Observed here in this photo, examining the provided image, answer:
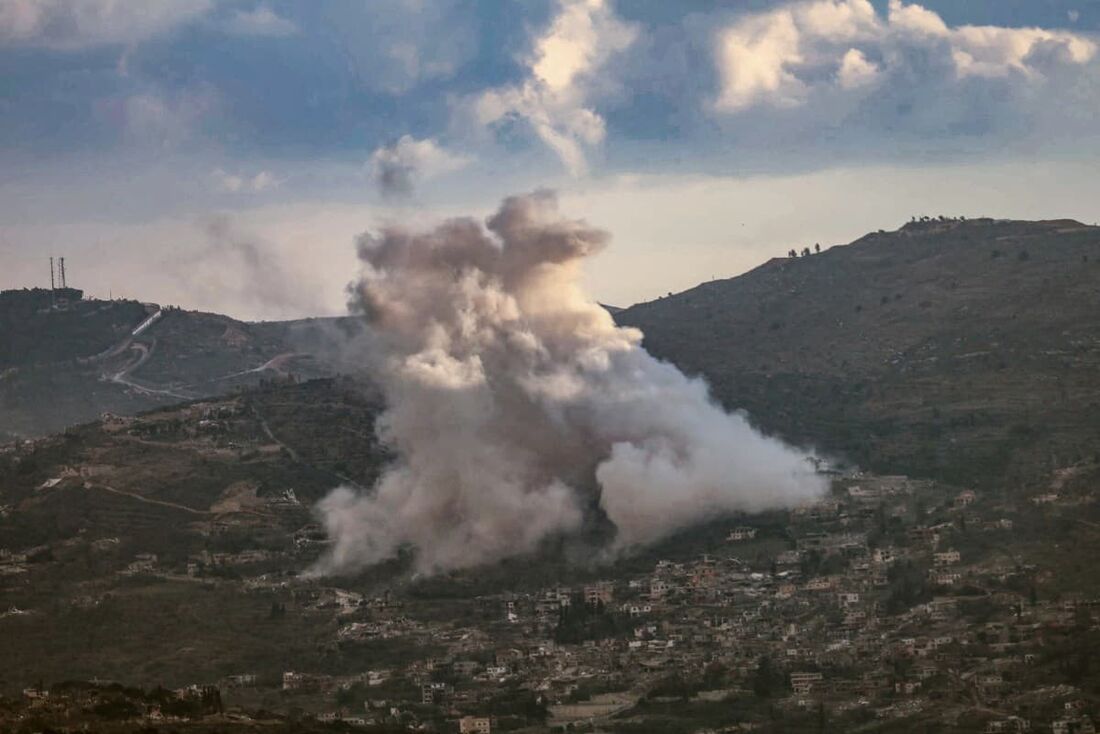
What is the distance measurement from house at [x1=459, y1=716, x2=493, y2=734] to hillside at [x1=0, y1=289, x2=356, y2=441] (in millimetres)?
97077

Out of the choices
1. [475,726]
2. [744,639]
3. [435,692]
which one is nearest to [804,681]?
[744,639]

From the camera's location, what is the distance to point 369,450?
4574 inches

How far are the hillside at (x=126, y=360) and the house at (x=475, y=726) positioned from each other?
9708 cm

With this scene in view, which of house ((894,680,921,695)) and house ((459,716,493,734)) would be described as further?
house ((459,716,493,734))

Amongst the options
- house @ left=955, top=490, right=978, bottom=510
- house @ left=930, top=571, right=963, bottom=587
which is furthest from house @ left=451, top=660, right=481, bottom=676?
house @ left=955, top=490, right=978, bottom=510

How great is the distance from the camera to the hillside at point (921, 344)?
10894 centimetres

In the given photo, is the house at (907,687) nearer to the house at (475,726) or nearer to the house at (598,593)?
the house at (475,726)

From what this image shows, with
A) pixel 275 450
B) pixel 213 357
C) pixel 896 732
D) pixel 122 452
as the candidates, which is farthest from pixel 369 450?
pixel 213 357

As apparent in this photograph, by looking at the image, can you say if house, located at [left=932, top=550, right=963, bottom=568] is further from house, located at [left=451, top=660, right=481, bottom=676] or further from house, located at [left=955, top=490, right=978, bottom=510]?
house, located at [left=451, top=660, right=481, bottom=676]

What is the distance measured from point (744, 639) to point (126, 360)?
11183cm

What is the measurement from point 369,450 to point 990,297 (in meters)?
39.5

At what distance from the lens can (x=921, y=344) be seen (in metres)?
131

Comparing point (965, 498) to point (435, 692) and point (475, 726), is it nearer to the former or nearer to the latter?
point (435, 692)

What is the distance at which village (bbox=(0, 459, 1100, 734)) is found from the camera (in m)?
70.9
